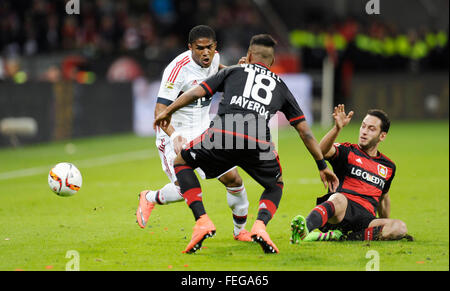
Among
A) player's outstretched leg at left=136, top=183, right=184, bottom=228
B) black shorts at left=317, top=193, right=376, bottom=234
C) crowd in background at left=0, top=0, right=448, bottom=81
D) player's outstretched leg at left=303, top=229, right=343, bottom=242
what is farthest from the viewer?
crowd in background at left=0, top=0, right=448, bottom=81

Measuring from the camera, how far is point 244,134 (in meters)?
5.92

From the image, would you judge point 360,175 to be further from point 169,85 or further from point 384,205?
point 169,85

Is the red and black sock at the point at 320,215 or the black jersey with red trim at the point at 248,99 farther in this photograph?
the red and black sock at the point at 320,215

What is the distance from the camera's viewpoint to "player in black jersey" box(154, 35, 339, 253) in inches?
233

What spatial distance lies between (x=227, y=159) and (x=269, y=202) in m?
0.55

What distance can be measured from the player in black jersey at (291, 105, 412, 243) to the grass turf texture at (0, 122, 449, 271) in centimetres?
18

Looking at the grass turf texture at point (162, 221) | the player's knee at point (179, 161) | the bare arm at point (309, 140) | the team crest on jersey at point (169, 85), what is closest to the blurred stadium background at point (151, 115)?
the grass turf texture at point (162, 221)

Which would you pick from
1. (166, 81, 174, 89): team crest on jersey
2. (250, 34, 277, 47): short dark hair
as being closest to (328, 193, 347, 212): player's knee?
(250, 34, 277, 47): short dark hair

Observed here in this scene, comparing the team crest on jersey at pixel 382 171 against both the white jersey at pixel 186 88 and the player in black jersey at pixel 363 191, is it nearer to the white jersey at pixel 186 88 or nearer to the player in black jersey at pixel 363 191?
the player in black jersey at pixel 363 191

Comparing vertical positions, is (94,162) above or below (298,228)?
below

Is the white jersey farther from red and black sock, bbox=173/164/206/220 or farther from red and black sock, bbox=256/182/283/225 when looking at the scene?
red and black sock, bbox=256/182/283/225

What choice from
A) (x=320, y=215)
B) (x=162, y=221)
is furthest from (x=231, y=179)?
(x=162, y=221)

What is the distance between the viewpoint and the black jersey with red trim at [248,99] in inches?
233

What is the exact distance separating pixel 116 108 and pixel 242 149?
14.0 metres
